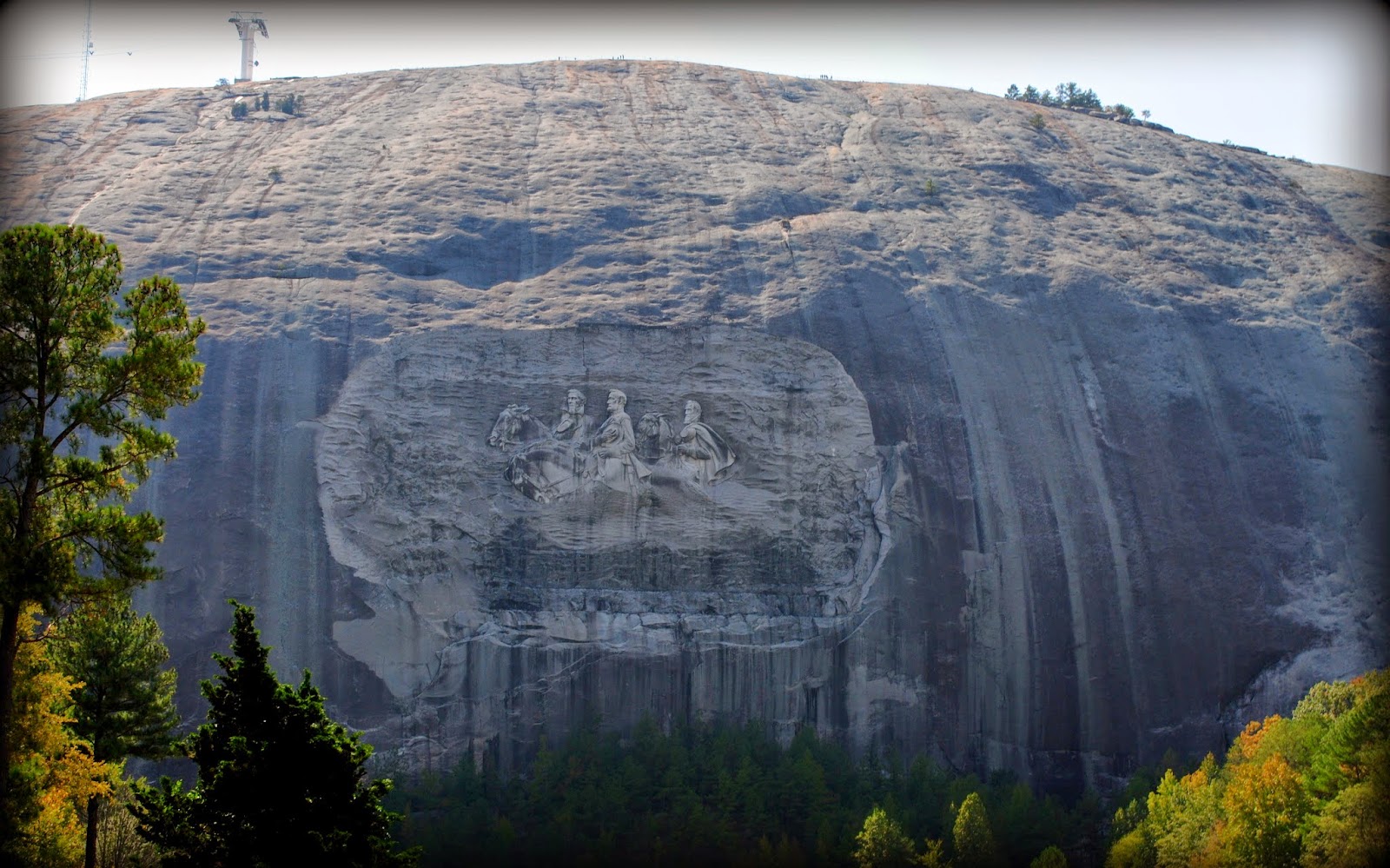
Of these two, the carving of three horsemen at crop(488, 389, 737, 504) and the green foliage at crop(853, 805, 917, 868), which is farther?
the carving of three horsemen at crop(488, 389, 737, 504)

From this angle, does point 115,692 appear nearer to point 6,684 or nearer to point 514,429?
point 6,684

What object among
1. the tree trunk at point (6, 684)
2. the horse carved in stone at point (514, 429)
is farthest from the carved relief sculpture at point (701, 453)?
the tree trunk at point (6, 684)

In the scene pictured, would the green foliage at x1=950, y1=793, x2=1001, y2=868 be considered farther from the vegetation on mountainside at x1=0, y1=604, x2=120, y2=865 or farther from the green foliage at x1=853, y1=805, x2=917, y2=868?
the vegetation on mountainside at x1=0, y1=604, x2=120, y2=865

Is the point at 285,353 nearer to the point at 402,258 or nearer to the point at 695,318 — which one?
the point at 402,258

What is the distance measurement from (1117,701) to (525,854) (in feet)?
40.5

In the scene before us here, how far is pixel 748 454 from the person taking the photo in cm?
3073

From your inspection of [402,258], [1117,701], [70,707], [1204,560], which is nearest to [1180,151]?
[1204,560]

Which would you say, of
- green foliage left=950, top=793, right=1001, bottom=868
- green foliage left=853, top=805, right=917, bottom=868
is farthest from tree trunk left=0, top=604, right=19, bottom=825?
green foliage left=950, top=793, right=1001, bottom=868

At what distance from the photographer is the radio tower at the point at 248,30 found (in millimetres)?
45781

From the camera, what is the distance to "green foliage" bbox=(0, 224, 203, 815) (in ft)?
52.0

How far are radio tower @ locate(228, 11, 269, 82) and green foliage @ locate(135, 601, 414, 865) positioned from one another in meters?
34.1

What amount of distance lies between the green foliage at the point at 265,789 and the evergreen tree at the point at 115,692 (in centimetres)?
563

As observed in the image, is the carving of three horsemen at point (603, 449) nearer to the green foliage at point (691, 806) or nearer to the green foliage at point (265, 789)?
the green foliage at point (691, 806)

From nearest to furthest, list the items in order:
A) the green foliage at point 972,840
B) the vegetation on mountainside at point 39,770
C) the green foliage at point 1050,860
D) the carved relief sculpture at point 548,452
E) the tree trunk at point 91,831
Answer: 1. the vegetation on mountainside at point 39,770
2. the tree trunk at point 91,831
3. the green foliage at point 1050,860
4. the green foliage at point 972,840
5. the carved relief sculpture at point 548,452
